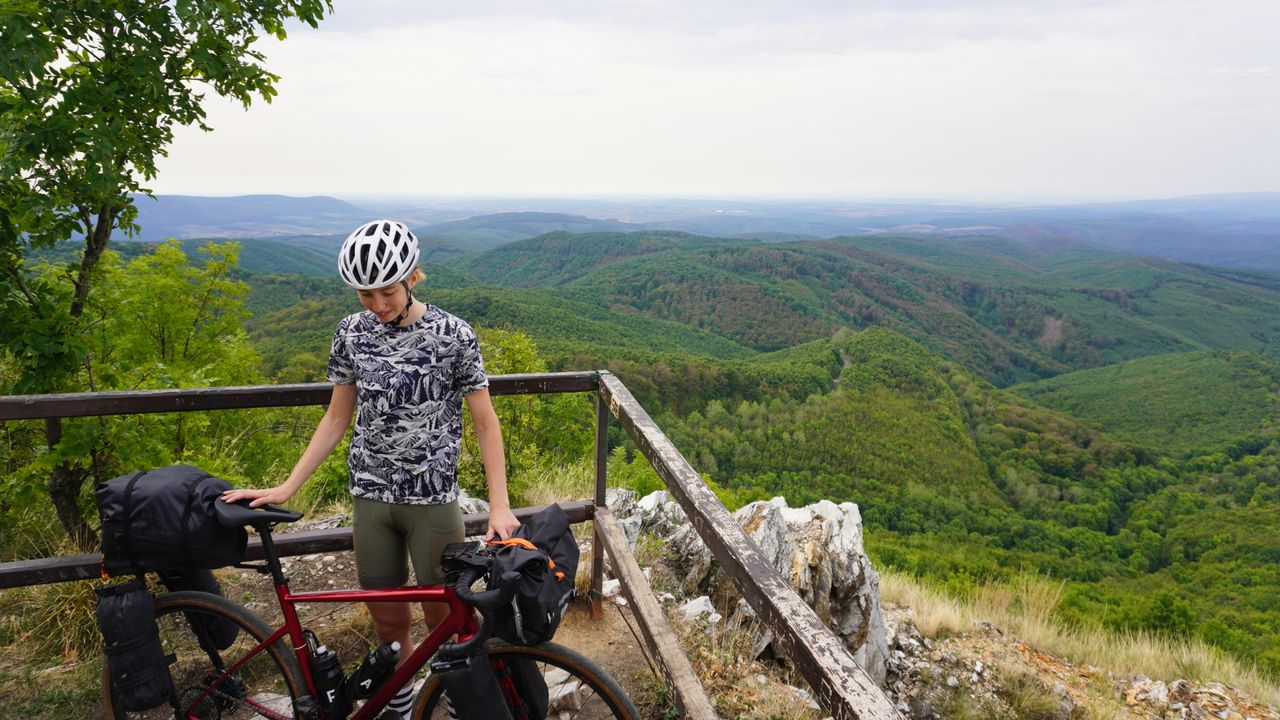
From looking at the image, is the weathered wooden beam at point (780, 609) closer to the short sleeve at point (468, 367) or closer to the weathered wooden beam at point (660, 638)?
the weathered wooden beam at point (660, 638)

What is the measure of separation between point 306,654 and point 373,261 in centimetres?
135

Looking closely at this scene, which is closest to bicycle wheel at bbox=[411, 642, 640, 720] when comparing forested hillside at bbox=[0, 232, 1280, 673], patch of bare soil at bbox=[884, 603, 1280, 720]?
forested hillside at bbox=[0, 232, 1280, 673]

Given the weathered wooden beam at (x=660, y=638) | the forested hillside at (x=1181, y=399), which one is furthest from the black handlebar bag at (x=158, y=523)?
the forested hillside at (x=1181, y=399)

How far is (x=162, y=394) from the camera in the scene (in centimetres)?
251

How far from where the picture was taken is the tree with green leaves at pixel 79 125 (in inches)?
117

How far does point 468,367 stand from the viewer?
2.11 metres

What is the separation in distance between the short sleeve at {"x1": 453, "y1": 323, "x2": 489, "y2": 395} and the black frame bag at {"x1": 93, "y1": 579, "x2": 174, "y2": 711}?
120 centimetres

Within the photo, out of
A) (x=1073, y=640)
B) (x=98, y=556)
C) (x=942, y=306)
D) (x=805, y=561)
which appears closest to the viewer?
(x=98, y=556)

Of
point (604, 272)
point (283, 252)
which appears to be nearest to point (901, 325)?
point (604, 272)

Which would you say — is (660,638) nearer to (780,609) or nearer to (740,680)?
(780,609)

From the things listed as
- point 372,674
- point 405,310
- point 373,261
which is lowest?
point 372,674

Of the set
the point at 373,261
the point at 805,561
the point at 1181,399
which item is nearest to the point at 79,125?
the point at 373,261

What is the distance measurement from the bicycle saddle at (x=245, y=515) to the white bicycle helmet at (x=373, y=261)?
2.52 feet

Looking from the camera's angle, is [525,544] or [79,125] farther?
[79,125]
